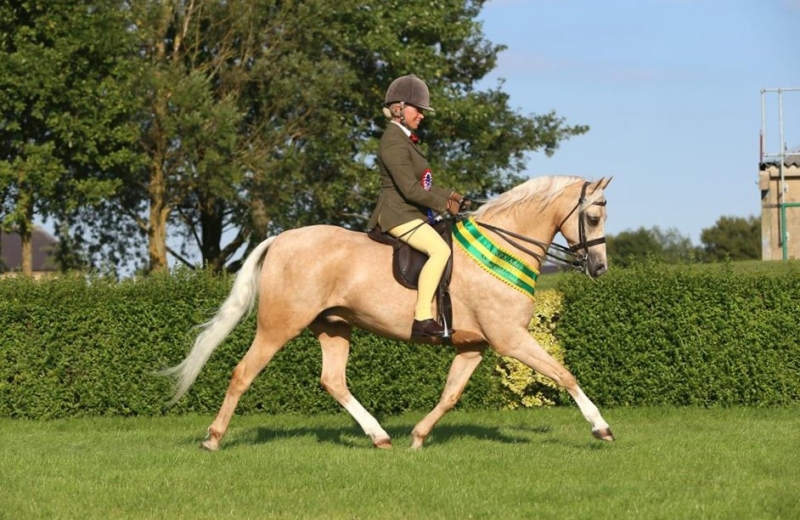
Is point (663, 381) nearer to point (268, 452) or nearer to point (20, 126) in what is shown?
point (268, 452)

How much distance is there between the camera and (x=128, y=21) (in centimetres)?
3058

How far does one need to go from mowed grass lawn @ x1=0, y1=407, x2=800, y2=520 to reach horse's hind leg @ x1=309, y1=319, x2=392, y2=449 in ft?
1.10

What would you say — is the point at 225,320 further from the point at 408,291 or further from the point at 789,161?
the point at 789,161

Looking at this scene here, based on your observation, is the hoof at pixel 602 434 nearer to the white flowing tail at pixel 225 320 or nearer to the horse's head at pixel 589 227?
the horse's head at pixel 589 227

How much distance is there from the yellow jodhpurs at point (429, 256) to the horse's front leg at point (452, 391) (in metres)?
0.75

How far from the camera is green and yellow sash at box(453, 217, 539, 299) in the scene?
976 centimetres

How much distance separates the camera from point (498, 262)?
980cm

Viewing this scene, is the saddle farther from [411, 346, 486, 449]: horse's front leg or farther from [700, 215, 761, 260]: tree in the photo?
[700, 215, 761, 260]: tree

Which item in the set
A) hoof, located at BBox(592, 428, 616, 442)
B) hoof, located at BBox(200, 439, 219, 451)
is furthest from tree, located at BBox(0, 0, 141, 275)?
hoof, located at BBox(592, 428, 616, 442)

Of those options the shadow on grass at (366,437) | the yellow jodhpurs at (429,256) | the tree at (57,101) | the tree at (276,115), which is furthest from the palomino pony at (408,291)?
the tree at (276,115)

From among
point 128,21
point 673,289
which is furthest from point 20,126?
point 673,289

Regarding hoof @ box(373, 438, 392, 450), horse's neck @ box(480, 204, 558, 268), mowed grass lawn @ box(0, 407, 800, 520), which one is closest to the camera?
mowed grass lawn @ box(0, 407, 800, 520)

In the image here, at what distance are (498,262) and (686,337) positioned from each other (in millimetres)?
5920

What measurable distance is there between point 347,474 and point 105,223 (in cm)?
2971
